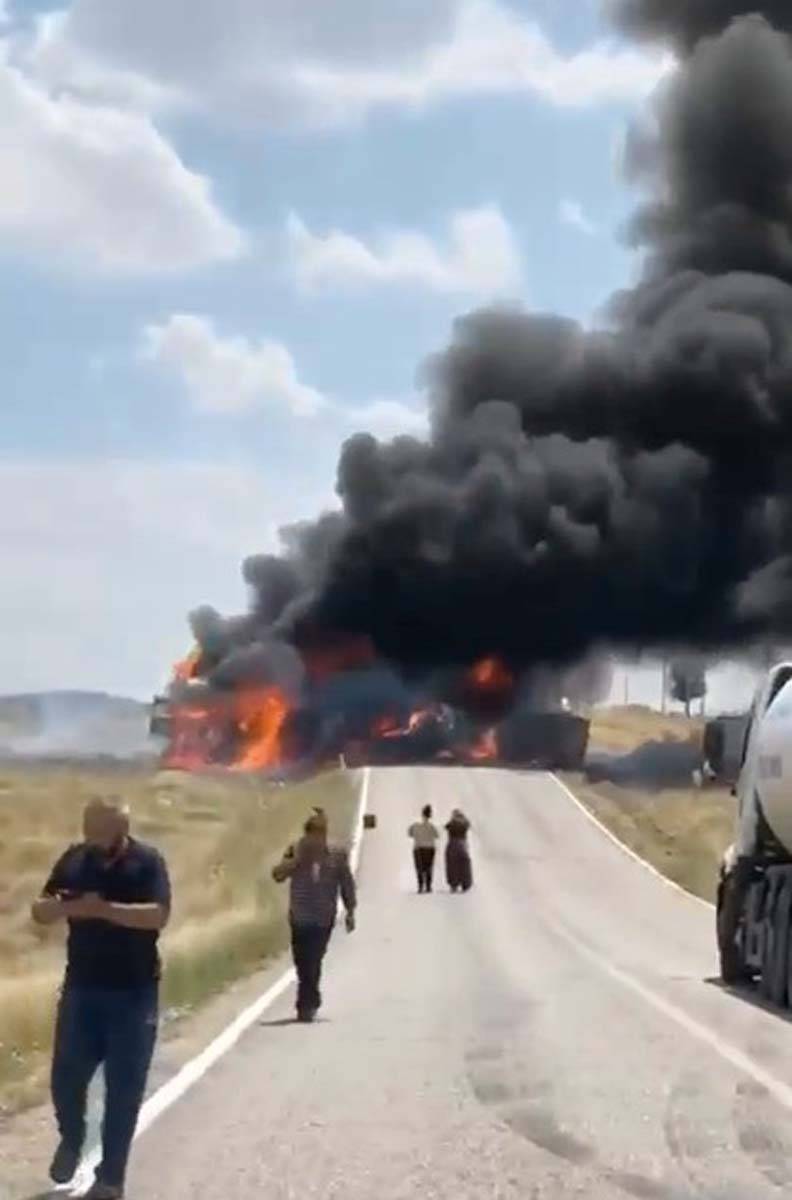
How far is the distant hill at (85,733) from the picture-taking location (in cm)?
11231

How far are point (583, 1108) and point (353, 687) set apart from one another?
71.0m

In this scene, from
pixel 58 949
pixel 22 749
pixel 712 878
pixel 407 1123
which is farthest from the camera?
pixel 22 749

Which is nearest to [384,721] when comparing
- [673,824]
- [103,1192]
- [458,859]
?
[673,824]

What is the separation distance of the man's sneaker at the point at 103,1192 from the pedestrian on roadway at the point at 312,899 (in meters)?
8.81

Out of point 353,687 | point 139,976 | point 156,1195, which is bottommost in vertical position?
point 156,1195

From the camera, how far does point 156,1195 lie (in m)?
9.49

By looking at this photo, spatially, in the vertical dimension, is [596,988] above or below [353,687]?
below

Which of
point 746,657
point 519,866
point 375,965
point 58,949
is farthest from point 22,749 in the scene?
point 375,965

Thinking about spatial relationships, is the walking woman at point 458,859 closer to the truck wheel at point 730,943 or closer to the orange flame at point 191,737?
the truck wheel at point 730,943

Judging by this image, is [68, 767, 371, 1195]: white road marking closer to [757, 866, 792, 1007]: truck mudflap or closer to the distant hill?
[757, 866, 792, 1007]: truck mudflap

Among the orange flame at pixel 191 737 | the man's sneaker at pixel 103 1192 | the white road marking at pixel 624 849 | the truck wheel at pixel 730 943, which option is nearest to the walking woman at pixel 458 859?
the white road marking at pixel 624 849

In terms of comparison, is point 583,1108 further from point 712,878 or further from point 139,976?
point 712,878

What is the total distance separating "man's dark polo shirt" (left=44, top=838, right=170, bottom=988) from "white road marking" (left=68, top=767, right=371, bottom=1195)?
90cm

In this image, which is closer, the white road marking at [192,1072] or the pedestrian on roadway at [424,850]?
the white road marking at [192,1072]
